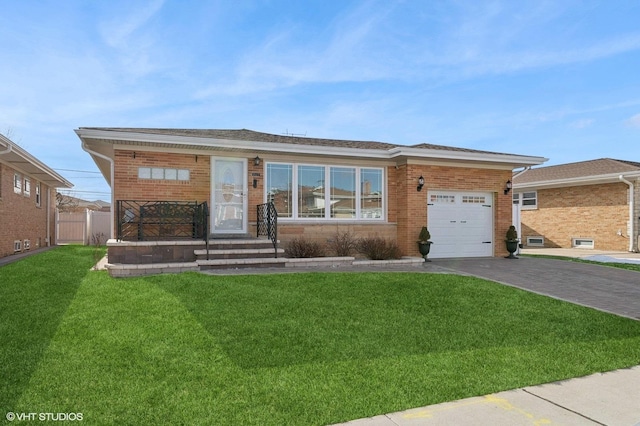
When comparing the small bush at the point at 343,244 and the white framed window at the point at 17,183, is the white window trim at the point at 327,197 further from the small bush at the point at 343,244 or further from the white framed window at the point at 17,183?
the white framed window at the point at 17,183

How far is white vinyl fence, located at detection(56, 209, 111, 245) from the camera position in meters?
20.6

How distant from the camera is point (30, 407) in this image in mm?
2834

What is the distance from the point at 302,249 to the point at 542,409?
748 cm

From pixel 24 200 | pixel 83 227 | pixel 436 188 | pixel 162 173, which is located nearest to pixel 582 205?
pixel 436 188

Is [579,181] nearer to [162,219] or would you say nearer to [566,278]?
[566,278]

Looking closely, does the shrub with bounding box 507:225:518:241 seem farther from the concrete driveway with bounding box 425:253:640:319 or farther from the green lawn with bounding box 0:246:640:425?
the green lawn with bounding box 0:246:640:425

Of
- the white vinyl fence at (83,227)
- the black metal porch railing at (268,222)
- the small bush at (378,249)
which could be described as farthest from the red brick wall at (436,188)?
the white vinyl fence at (83,227)

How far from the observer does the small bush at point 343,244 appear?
1091cm

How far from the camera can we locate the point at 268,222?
1016cm

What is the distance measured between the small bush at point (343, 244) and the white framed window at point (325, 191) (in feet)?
1.90

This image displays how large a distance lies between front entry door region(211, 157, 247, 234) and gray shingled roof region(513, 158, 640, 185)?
1583 cm

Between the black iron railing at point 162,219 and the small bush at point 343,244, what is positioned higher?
the black iron railing at point 162,219

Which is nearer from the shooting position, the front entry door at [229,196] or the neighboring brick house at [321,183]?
the neighboring brick house at [321,183]

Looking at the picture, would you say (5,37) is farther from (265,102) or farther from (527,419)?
(527,419)
